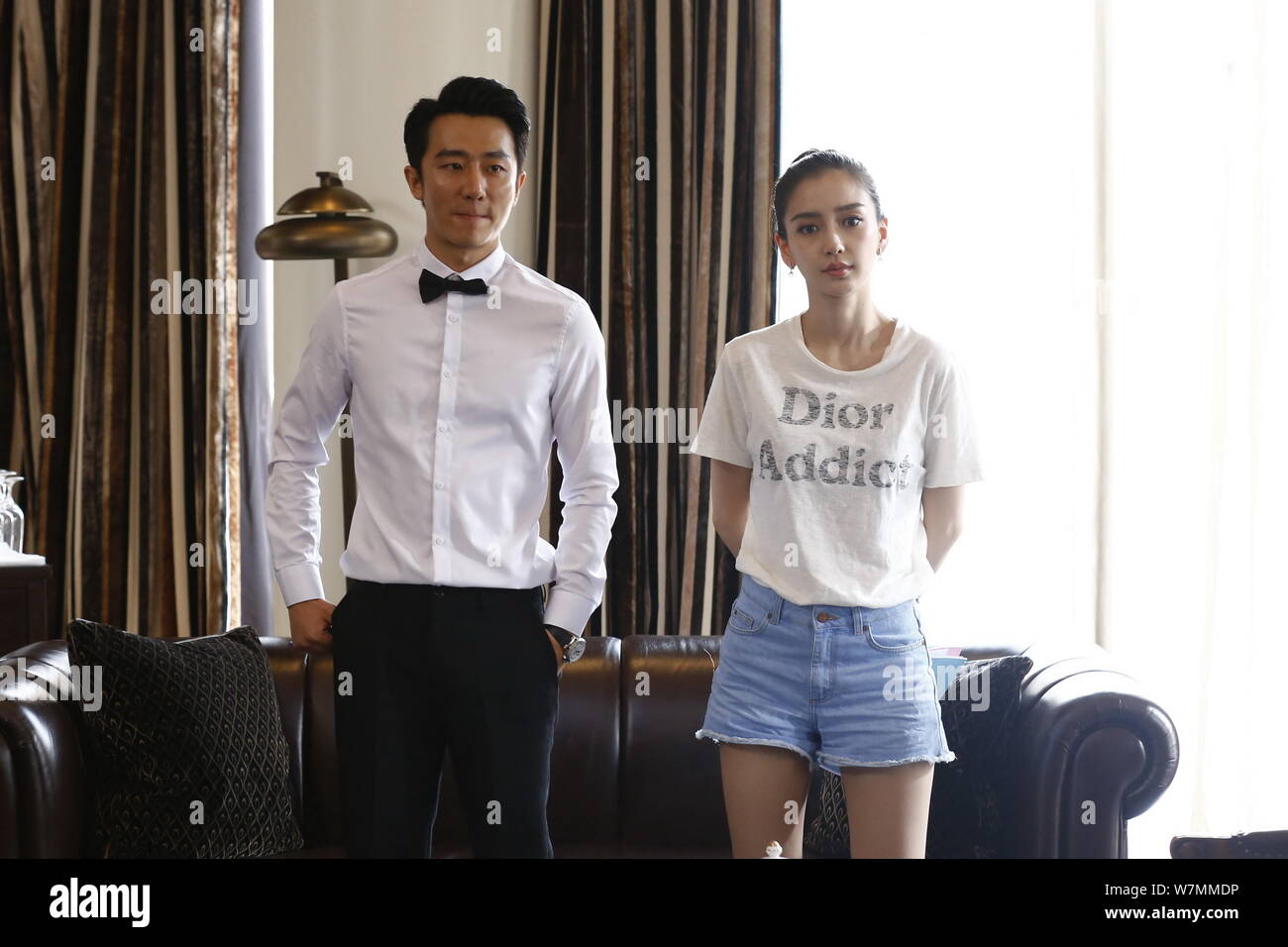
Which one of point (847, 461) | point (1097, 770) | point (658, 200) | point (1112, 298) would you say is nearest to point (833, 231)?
point (847, 461)

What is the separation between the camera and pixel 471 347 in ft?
5.48

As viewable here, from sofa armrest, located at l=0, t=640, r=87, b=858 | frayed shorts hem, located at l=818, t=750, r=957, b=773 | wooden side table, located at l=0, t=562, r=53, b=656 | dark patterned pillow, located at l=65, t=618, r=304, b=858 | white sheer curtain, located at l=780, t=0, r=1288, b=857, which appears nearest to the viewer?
frayed shorts hem, located at l=818, t=750, r=957, b=773

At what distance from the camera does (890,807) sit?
154cm

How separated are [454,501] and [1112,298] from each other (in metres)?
2.65

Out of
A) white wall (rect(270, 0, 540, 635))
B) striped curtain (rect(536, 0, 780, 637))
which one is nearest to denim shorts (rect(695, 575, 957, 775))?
striped curtain (rect(536, 0, 780, 637))

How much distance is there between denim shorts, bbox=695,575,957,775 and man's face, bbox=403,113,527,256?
63 centimetres

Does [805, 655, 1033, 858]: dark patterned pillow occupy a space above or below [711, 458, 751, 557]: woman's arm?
below

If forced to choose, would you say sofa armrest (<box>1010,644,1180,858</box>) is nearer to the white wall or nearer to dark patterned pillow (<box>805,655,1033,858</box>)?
dark patterned pillow (<box>805,655,1033,858</box>)

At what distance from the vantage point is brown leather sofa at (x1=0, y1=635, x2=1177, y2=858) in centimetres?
220

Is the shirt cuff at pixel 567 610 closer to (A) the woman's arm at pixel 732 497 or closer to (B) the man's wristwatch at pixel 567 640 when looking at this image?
(B) the man's wristwatch at pixel 567 640

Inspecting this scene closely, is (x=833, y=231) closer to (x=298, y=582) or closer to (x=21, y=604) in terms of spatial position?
(x=298, y=582)

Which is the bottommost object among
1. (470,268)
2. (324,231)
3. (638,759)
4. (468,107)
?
(638,759)

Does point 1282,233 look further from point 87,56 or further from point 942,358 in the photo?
point 87,56
